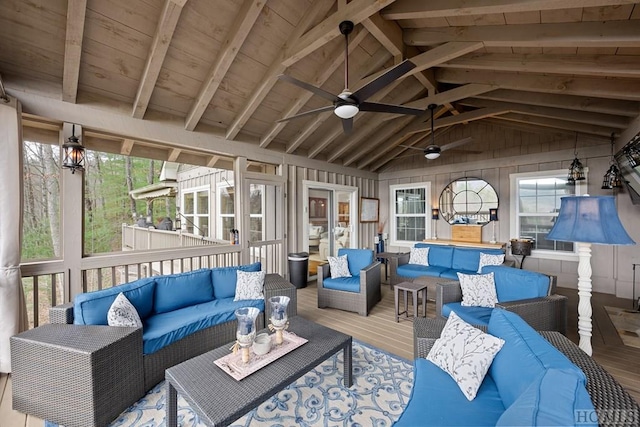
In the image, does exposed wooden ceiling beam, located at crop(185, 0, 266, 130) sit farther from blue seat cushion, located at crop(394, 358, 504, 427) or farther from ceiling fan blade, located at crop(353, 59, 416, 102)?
blue seat cushion, located at crop(394, 358, 504, 427)

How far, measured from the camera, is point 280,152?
5359 millimetres

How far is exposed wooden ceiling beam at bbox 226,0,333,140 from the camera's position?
297 cm

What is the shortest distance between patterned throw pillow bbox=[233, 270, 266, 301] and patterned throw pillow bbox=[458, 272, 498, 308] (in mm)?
2409

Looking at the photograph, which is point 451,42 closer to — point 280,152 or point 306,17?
point 306,17

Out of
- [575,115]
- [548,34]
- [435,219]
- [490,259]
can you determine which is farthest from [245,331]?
[435,219]

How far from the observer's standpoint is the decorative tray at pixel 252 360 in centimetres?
176

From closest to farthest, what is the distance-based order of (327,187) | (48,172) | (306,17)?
(306,17)
(48,172)
(327,187)

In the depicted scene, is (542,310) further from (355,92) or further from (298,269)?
(298,269)

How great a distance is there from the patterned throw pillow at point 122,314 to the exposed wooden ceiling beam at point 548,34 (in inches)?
171

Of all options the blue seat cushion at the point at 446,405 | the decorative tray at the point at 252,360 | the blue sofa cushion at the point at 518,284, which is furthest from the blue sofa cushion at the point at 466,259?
the decorative tray at the point at 252,360

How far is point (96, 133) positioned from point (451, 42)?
4590 mm

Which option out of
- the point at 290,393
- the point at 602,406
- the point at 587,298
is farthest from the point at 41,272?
the point at 587,298

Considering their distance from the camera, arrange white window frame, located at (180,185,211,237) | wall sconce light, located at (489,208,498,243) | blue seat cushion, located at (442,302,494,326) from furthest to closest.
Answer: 1. white window frame, located at (180,185,211,237)
2. wall sconce light, located at (489,208,498,243)
3. blue seat cushion, located at (442,302,494,326)

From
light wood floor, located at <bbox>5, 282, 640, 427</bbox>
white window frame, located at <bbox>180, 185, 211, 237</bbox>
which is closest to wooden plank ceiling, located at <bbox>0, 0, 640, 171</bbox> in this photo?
white window frame, located at <bbox>180, 185, 211, 237</bbox>
